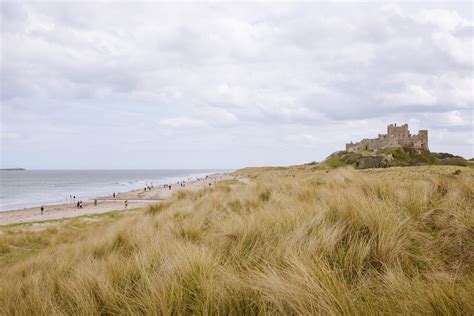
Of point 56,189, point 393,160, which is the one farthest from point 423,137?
point 56,189

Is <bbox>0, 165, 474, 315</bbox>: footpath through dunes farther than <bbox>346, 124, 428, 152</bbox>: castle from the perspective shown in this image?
No

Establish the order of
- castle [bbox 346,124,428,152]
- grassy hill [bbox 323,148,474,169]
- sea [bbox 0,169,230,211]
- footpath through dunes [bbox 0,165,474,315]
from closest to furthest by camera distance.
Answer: footpath through dunes [bbox 0,165,474,315] < grassy hill [bbox 323,148,474,169] < sea [bbox 0,169,230,211] < castle [bbox 346,124,428,152]

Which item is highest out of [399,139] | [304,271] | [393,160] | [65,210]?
[399,139]

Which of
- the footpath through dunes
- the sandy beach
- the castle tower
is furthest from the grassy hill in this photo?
the footpath through dunes

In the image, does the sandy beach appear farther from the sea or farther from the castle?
the castle

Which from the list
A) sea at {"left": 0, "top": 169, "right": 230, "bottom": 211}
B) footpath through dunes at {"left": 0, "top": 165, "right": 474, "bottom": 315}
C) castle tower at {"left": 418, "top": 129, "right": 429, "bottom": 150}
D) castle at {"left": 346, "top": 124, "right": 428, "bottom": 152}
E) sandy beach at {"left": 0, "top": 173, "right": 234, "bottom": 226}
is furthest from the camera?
castle tower at {"left": 418, "top": 129, "right": 429, "bottom": 150}

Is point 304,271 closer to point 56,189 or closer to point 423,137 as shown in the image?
point 423,137

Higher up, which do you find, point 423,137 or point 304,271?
point 423,137

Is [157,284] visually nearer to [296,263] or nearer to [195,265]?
[195,265]

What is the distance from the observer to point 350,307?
176cm

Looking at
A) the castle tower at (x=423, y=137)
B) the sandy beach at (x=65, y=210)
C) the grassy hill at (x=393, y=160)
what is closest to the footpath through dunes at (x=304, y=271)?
the sandy beach at (x=65, y=210)

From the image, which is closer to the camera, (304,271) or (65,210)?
(304,271)

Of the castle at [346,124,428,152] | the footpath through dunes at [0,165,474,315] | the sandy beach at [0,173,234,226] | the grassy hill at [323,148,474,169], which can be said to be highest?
the castle at [346,124,428,152]

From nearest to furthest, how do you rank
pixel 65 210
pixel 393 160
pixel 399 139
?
pixel 65 210 → pixel 393 160 → pixel 399 139
